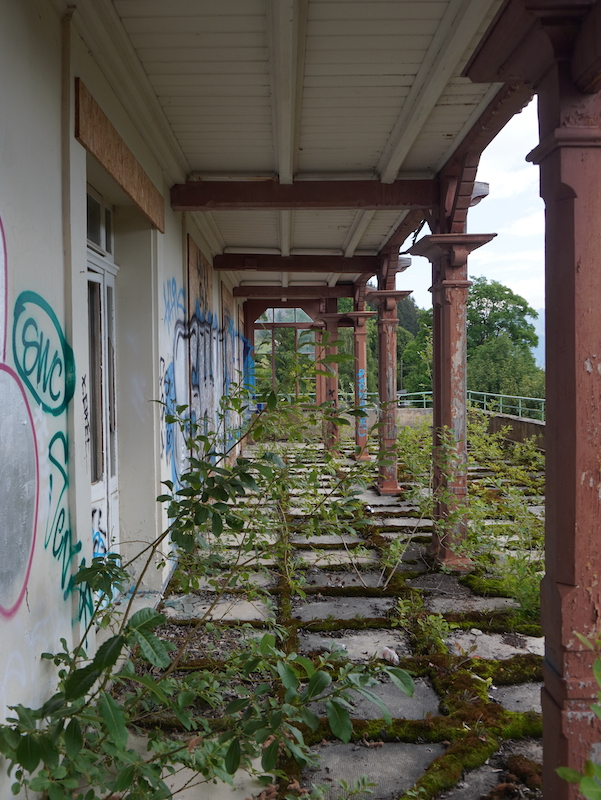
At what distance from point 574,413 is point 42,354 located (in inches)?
83.7

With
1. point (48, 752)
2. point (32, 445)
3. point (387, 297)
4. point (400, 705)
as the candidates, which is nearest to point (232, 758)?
point (48, 752)

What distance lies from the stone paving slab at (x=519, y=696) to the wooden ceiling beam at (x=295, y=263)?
273 inches

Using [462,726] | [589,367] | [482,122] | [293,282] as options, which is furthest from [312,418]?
[293,282]

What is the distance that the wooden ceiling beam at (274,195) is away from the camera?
17.6 ft

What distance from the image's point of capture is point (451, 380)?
5707 mm

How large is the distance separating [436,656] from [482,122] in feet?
12.0

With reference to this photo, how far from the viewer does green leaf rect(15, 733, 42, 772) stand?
60.9 inches

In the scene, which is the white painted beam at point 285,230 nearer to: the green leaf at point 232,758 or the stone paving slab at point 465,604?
the stone paving slab at point 465,604

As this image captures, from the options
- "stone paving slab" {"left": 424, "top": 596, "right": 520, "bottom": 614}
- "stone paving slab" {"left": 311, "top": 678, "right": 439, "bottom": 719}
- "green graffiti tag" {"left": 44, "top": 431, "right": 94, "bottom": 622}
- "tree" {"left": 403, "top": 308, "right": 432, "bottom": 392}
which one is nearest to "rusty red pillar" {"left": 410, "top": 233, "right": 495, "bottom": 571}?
"stone paving slab" {"left": 424, "top": 596, "right": 520, "bottom": 614}

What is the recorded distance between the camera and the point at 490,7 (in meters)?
2.99

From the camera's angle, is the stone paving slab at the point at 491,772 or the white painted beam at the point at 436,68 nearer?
the stone paving slab at the point at 491,772

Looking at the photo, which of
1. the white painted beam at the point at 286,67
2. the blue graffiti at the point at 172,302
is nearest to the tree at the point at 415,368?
the blue graffiti at the point at 172,302

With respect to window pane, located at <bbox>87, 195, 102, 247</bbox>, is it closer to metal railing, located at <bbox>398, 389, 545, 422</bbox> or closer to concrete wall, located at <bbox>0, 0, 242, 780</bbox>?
concrete wall, located at <bbox>0, 0, 242, 780</bbox>

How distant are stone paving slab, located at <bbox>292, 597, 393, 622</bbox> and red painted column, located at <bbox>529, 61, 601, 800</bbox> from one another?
7.30 ft
